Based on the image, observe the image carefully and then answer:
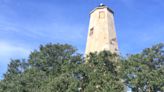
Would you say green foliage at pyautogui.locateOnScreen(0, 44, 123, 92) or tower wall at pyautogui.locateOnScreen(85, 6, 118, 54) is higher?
tower wall at pyautogui.locateOnScreen(85, 6, 118, 54)

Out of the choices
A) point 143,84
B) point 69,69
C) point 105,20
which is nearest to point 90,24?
point 105,20

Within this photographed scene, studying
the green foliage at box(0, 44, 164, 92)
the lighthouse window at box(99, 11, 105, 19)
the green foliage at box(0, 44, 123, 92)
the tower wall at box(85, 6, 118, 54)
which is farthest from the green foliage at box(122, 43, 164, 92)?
the lighthouse window at box(99, 11, 105, 19)

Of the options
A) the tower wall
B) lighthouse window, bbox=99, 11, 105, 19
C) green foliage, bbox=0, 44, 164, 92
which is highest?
lighthouse window, bbox=99, 11, 105, 19

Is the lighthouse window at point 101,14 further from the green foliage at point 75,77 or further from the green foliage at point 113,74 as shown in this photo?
the green foliage at point 113,74

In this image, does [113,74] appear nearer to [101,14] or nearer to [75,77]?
[75,77]

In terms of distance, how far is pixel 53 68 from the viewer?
28.5 metres

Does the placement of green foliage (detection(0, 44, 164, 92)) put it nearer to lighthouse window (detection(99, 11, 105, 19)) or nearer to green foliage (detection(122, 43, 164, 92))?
green foliage (detection(122, 43, 164, 92))

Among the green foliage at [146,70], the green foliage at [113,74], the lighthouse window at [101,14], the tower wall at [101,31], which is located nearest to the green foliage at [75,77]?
the green foliage at [113,74]

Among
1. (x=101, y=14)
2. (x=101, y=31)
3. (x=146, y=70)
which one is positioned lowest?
(x=146, y=70)

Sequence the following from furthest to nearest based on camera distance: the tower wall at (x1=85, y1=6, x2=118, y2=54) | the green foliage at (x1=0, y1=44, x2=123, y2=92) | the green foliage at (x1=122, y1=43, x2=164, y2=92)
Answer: the tower wall at (x1=85, y1=6, x2=118, y2=54), the green foliage at (x1=0, y1=44, x2=123, y2=92), the green foliage at (x1=122, y1=43, x2=164, y2=92)

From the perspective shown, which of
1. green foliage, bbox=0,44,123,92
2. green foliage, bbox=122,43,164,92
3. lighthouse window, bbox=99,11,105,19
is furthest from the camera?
lighthouse window, bbox=99,11,105,19

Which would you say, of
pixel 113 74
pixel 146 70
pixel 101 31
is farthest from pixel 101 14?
pixel 146 70

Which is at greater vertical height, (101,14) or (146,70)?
(101,14)

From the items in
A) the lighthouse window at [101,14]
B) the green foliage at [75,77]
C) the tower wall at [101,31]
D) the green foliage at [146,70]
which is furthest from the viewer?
the lighthouse window at [101,14]
